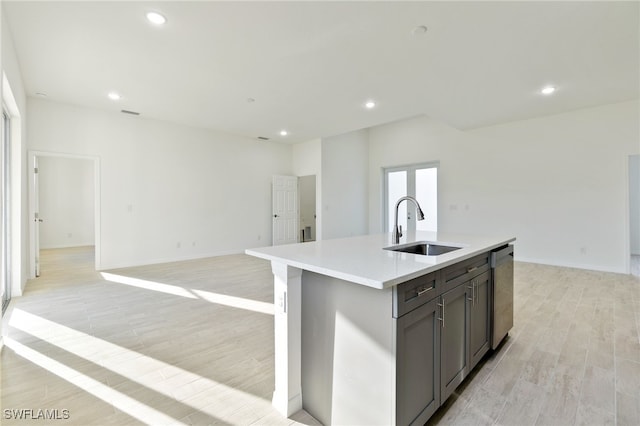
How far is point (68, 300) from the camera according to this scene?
353 centimetres

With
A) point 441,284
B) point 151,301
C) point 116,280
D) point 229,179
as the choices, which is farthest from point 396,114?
point 116,280

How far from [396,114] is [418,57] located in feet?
6.76

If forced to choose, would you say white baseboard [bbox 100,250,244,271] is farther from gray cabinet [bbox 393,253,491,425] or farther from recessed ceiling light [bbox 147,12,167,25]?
gray cabinet [bbox 393,253,491,425]

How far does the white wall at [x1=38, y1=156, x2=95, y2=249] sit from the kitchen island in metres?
9.24

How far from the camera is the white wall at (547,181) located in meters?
4.88

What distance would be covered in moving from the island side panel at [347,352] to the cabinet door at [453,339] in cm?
47

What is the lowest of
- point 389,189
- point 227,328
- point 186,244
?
point 227,328

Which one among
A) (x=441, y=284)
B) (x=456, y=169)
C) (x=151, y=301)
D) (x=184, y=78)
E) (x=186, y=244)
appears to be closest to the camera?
(x=441, y=284)

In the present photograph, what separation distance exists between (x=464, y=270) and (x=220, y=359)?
1883mm

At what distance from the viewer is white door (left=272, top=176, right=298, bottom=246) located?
7598 millimetres

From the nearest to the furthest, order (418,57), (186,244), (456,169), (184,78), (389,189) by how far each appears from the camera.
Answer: (418,57) < (184,78) < (186,244) < (456,169) < (389,189)

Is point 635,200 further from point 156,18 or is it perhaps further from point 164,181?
point 164,181

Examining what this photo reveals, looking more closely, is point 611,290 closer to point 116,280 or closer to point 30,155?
point 116,280

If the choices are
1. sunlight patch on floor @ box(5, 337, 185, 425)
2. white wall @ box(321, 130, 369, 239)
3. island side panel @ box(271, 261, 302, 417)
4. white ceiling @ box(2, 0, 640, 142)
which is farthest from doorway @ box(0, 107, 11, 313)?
white wall @ box(321, 130, 369, 239)
